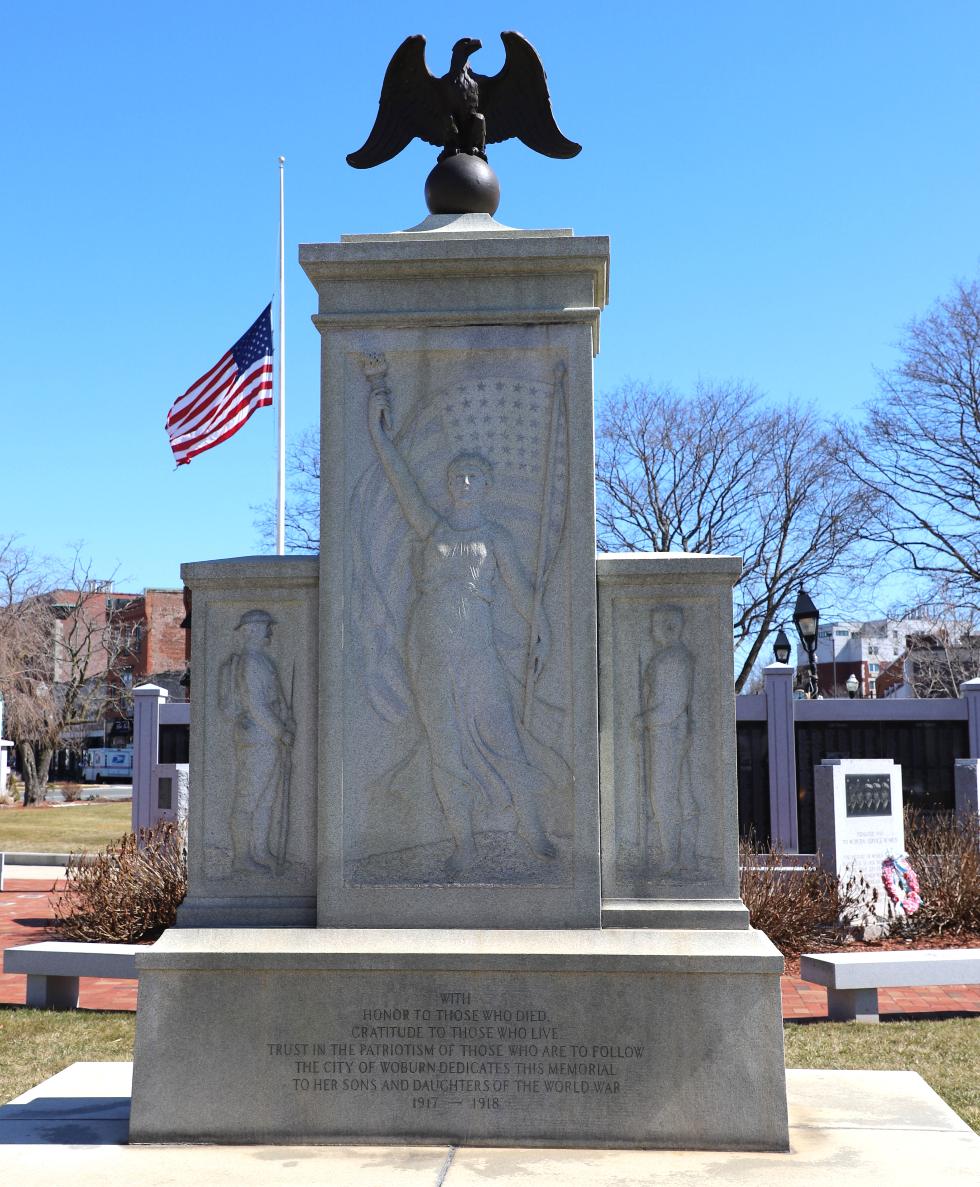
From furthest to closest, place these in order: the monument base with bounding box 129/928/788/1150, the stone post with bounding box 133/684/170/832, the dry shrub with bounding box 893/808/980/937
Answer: the stone post with bounding box 133/684/170/832
the dry shrub with bounding box 893/808/980/937
the monument base with bounding box 129/928/788/1150

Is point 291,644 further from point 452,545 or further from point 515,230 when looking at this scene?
point 515,230

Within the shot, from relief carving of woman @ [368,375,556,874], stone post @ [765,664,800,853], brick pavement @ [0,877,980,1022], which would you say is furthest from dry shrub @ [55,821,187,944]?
stone post @ [765,664,800,853]

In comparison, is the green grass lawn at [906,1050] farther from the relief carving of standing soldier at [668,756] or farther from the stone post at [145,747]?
the stone post at [145,747]

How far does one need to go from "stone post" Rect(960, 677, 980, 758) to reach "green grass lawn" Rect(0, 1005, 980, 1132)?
12.7 metres

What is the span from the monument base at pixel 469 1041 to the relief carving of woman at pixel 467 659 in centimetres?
54

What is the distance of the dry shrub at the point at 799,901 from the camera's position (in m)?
12.6

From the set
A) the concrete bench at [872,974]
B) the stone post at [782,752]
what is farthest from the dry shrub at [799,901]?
the stone post at [782,752]

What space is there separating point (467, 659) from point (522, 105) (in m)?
2.80

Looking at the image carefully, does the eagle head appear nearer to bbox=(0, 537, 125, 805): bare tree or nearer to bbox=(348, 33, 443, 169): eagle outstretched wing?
bbox=(348, 33, 443, 169): eagle outstretched wing

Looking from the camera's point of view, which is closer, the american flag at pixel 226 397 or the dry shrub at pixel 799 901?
the dry shrub at pixel 799 901

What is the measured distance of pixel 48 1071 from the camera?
27.2ft

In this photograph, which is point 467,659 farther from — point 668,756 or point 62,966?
point 62,966

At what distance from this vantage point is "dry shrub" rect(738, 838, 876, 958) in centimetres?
1262

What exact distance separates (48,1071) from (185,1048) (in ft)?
11.6
